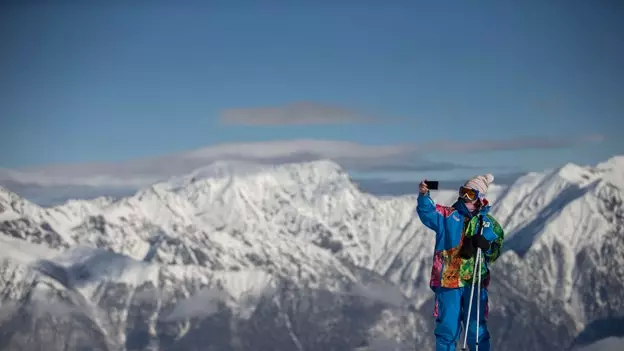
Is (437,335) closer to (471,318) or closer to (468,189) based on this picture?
(471,318)

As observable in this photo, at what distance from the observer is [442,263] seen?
21.2 metres

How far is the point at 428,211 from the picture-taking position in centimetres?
2064

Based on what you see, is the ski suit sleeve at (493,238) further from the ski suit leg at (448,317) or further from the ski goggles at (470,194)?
the ski suit leg at (448,317)

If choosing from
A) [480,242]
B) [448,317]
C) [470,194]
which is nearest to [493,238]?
[480,242]

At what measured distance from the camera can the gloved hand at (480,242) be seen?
20.5 meters

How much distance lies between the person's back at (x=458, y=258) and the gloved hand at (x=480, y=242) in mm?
25

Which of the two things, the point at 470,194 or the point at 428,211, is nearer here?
the point at 428,211

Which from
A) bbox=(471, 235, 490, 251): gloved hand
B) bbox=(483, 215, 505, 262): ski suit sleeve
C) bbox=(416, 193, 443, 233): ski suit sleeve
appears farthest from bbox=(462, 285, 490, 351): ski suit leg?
bbox=(416, 193, 443, 233): ski suit sleeve

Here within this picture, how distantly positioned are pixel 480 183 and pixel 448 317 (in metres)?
2.97

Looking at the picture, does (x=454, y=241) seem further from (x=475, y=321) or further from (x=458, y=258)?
(x=475, y=321)

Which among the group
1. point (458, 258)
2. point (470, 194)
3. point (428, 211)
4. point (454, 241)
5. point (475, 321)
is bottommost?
point (475, 321)

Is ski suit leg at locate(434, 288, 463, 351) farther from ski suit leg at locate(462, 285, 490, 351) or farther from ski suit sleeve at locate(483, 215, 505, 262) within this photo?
ski suit sleeve at locate(483, 215, 505, 262)

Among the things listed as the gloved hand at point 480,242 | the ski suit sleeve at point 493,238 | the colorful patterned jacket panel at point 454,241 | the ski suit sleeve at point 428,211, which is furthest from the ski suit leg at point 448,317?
the ski suit sleeve at point 428,211

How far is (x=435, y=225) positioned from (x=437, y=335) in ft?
7.68
